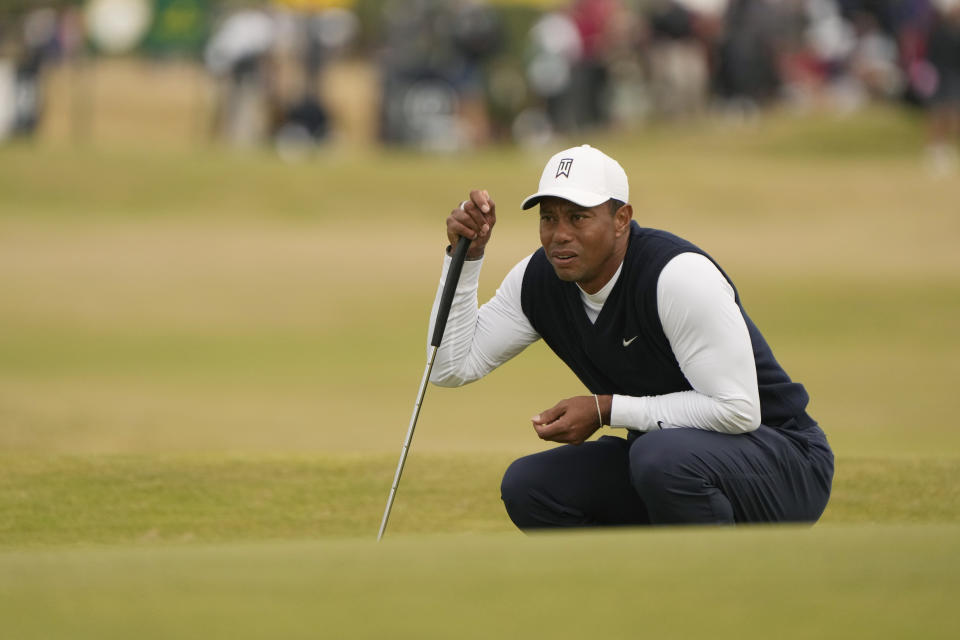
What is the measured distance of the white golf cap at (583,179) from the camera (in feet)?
14.8

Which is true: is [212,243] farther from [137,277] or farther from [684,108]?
[684,108]

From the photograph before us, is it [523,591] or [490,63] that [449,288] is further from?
[490,63]

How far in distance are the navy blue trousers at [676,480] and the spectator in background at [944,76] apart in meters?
15.1

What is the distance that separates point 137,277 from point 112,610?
42.6 ft

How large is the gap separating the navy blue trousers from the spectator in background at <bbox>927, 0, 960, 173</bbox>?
49.6ft

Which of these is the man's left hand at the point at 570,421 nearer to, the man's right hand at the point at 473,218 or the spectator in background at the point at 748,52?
the man's right hand at the point at 473,218

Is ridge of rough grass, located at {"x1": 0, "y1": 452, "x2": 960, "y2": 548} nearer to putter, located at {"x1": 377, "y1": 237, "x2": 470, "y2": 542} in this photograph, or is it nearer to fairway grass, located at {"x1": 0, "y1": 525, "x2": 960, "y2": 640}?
putter, located at {"x1": 377, "y1": 237, "x2": 470, "y2": 542}

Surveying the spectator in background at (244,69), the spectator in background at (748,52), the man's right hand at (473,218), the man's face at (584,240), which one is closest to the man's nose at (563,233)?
the man's face at (584,240)

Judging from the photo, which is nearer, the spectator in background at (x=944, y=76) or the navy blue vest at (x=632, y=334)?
the navy blue vest at (x=632, y=334)

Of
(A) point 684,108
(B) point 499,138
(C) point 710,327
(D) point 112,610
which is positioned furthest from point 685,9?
(D) point 112,610

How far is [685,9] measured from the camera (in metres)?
Answer: 24.2

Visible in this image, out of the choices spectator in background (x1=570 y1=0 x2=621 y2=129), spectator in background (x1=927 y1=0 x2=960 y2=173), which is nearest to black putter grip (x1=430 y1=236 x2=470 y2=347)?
spectator in background (x1=927 y1=0 x2=960 y2=173)

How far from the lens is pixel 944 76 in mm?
18906

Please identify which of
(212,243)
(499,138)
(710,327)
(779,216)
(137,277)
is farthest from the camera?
(499,138)
